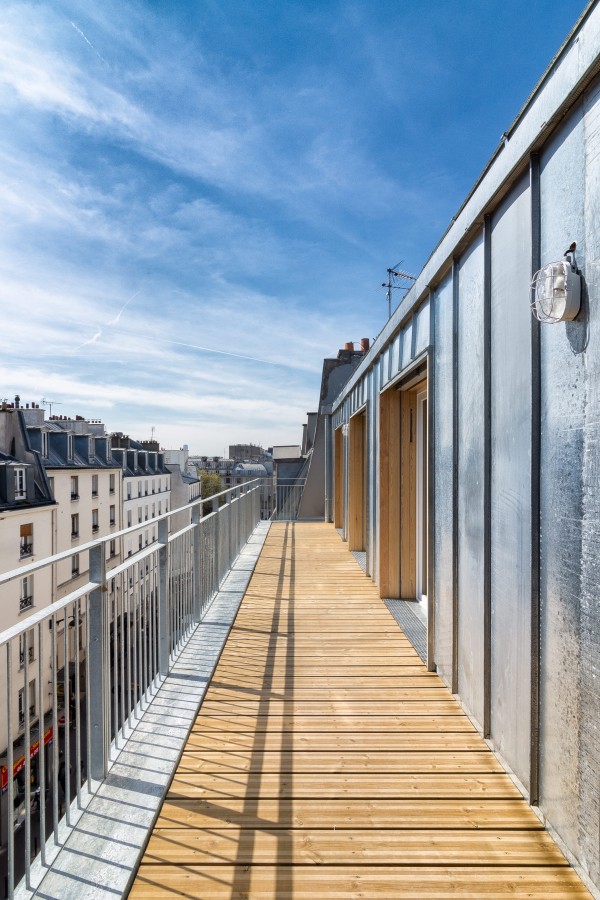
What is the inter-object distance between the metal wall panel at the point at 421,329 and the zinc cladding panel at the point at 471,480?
0.63 m

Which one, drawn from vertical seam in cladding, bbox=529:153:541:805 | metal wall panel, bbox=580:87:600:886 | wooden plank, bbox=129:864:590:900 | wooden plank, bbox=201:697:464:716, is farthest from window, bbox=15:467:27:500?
metal wall panel, bbox=580:87:600:886

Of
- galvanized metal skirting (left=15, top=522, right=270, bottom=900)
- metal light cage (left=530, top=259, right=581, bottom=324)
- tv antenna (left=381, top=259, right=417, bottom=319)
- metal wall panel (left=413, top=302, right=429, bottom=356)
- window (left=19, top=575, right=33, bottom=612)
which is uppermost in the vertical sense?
tv antenna (left=381, top=259, right=417, bottom=319)

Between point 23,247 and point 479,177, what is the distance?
19.5 m

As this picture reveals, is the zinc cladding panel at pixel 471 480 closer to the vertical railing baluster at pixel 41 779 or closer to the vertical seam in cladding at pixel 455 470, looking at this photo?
the vertical seam in cladding at pixel 455 470

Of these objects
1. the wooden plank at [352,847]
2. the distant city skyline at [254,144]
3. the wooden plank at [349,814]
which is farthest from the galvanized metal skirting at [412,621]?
the distant city skyline at [254,144]

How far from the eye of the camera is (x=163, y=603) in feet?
9.29

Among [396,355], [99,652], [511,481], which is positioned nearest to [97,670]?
[99,652]

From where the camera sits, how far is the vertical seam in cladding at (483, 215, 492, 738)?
217cm

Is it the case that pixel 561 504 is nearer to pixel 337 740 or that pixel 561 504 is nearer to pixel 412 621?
pixel 337 740

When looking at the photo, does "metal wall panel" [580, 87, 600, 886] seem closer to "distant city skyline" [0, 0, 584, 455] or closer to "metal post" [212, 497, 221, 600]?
"distant city skyline" [0, 0, 584, 455]

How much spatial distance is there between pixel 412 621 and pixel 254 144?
817 cm

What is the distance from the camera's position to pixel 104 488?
24312 millimetres

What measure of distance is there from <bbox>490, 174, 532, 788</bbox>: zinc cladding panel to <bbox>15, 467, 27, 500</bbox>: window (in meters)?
17.3

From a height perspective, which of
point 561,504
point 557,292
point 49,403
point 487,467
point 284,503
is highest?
point 49,403
